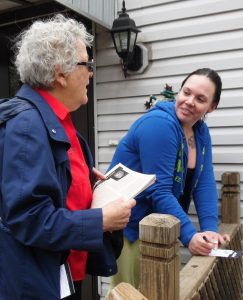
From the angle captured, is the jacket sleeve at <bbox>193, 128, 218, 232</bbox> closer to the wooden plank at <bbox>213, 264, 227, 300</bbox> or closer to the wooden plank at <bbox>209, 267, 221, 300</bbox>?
the wooden plank at <bbox>213, 264, 227, 300</bbox>

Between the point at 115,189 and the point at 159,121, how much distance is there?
2.42 feet

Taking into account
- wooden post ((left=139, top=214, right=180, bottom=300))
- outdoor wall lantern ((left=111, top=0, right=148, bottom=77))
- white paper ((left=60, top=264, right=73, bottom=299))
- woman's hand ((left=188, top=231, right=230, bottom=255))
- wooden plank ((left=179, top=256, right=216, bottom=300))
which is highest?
outdoor wall lantern ((left=111, top=0, right=148, bottom=77))

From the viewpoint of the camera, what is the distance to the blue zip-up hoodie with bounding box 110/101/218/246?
206cm

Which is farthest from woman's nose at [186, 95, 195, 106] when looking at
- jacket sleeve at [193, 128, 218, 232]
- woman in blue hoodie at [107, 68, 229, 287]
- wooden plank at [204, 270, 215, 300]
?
wooden plank at [204, 270, 215, 300]

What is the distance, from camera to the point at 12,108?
1307 mm

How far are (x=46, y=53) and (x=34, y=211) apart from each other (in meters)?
0.60

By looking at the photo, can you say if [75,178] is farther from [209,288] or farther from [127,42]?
[127,42]

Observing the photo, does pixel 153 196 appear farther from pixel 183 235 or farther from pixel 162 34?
pixel 162 34

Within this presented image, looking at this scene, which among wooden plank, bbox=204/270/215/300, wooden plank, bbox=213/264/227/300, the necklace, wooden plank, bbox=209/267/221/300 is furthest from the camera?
the necklace

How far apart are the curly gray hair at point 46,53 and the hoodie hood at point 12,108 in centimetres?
12

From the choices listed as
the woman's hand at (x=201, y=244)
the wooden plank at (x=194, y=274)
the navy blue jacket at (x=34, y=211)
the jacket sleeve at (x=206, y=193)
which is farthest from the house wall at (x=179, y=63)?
the navy blue jacket at (x=34, y=211)

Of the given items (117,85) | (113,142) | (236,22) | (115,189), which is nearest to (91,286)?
(113,142)

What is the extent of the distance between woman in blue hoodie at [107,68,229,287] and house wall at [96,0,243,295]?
55 centimetres

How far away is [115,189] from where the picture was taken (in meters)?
1.55
